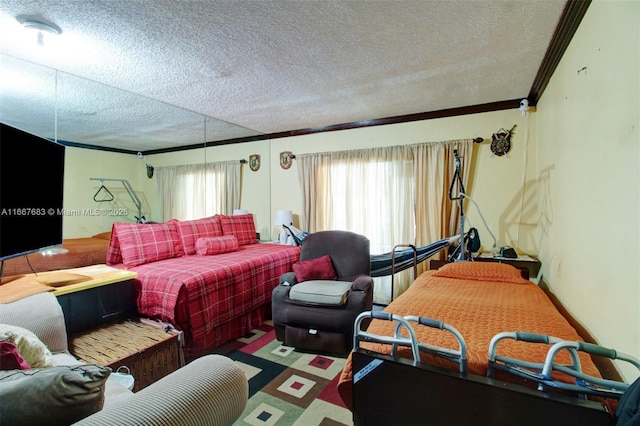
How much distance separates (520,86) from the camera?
9.00 feet

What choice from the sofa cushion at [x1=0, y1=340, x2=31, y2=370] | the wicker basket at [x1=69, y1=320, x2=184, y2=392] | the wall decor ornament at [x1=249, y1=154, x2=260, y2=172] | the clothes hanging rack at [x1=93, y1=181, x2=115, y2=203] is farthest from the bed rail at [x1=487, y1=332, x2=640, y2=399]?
the wall decor ornament at [x1=249, y1=154, x2=260, y2=172]

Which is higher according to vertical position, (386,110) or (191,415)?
(386,110)

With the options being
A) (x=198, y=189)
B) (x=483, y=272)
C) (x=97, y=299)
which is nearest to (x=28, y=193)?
(x=97, y=299)

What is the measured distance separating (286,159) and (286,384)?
3283 mm

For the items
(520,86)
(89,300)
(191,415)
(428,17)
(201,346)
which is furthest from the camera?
(520,86)

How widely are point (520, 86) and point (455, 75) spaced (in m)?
0.76

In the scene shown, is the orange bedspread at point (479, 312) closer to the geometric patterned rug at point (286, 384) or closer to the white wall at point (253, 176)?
the geometric patterned rug at point (286, 384)

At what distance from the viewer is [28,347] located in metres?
1.04

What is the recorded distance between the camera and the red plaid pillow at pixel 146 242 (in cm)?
263

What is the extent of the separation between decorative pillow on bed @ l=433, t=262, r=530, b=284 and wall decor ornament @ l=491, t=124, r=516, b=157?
1.39 meters

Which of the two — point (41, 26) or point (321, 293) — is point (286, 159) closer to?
point (321, 293)

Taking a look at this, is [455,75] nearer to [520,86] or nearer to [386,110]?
[520,86]

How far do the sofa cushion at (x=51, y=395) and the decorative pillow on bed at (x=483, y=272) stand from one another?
2456 millimetres

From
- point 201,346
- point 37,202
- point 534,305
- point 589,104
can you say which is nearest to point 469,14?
point 589,104
